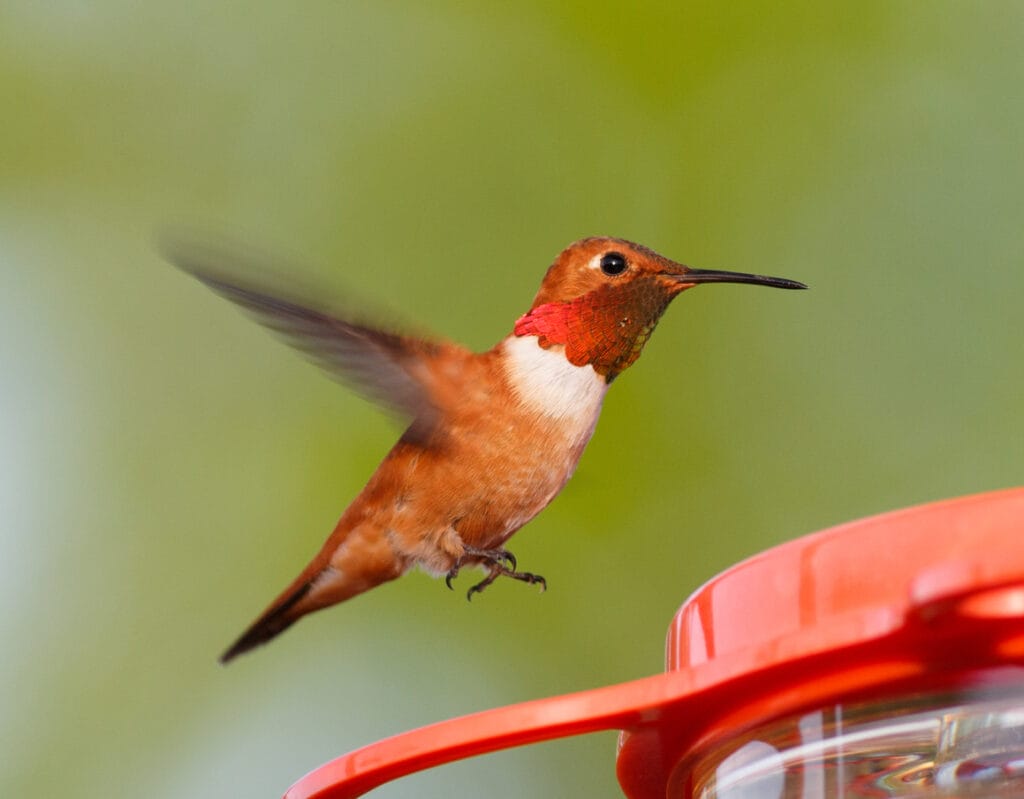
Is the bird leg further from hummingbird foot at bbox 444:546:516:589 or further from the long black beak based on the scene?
the long black beak

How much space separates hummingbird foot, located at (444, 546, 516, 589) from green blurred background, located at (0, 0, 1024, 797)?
4.47 feet

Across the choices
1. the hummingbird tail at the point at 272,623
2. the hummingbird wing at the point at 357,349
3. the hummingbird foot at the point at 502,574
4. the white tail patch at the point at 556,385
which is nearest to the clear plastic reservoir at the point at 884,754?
the hummingbird foot at the point at 502,574

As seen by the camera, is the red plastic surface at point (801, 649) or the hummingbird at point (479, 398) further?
the hummingbird at point (479, 398)

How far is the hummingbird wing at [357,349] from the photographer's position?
1759mm

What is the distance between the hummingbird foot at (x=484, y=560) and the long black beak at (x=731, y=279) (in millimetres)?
413

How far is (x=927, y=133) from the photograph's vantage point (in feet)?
16.2

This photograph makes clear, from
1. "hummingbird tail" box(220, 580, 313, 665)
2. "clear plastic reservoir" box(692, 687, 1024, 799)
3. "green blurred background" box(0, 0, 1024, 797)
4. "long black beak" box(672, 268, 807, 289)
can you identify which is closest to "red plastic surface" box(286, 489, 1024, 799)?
"clear plastic reservoir" box(692, 687, 1024, 799)

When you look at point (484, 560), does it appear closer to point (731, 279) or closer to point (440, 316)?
point (731, 279)

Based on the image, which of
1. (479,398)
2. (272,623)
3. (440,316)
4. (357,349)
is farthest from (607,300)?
(440,316)

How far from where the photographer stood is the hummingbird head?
5.98 feet

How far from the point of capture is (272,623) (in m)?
2.04

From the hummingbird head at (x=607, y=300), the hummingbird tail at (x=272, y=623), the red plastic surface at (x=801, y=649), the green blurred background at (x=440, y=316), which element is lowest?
the red plastic surface at (x=801, y=649)

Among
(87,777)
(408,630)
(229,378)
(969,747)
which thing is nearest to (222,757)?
(87,777)

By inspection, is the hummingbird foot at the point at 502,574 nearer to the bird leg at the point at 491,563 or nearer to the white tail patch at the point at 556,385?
the bird leg at the point at 491,563
